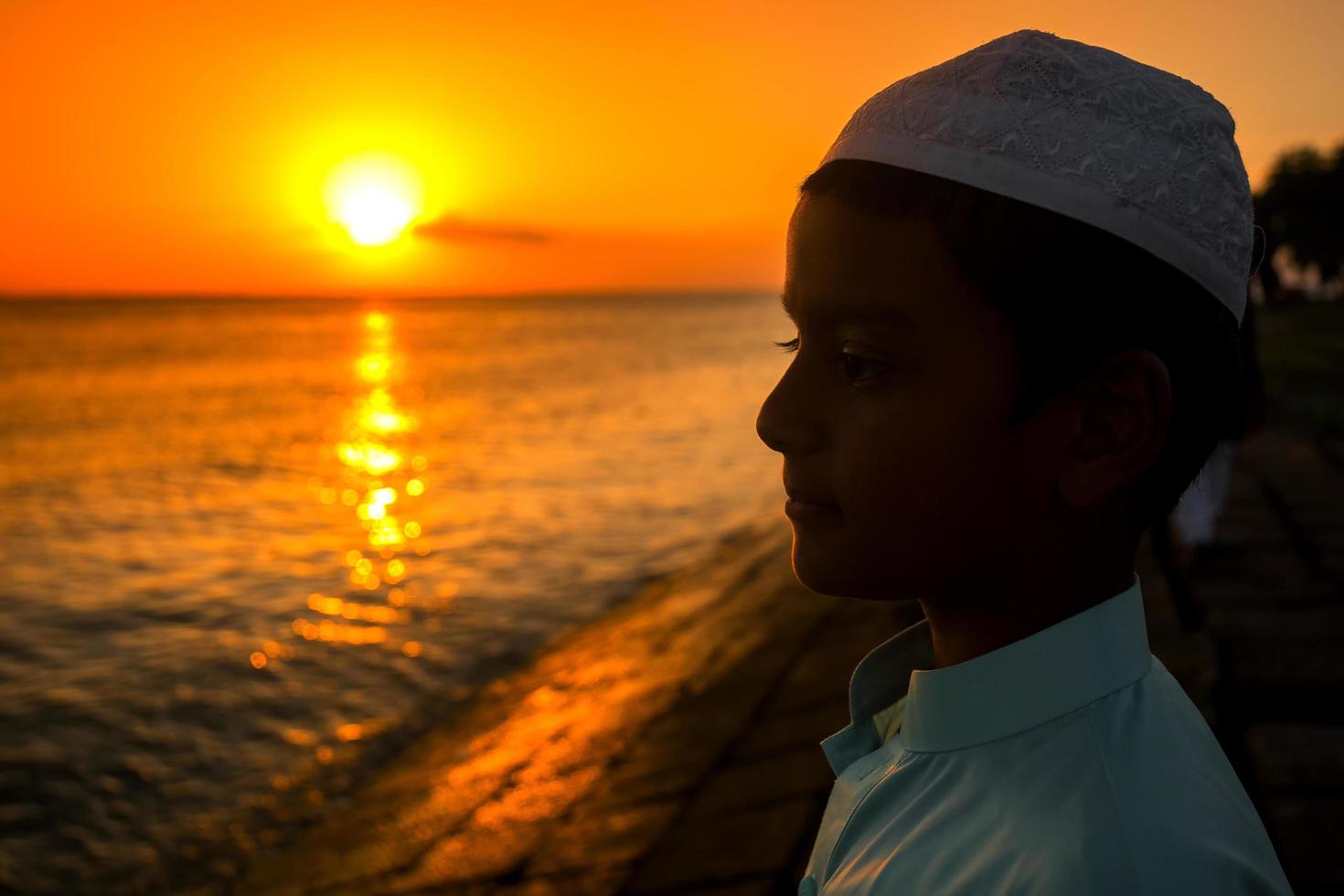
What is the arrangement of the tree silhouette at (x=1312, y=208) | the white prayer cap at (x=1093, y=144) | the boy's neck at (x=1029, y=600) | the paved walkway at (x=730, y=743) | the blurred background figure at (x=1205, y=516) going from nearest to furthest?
the white prayer cap at (x=1093, y=144) → the boy's neck at (x=1029, y=600) → the paved walkway at (x=730, y=743) → the blurred background figure at (x=1205, y=516) → the tree silhouette at (x=1312, y=208)

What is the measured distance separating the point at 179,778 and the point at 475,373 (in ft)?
126

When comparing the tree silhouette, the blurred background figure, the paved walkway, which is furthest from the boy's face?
the tree silhouette

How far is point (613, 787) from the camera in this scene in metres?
4.36

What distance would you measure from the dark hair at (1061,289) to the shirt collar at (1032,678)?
0.18 m

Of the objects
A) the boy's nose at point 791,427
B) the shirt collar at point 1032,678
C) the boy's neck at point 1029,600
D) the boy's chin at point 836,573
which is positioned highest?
the boy's nose at point 791,427

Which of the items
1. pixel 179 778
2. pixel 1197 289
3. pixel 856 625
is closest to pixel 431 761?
pixel 179 778

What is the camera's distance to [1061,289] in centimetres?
96

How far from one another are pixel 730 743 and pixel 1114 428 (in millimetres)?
3608

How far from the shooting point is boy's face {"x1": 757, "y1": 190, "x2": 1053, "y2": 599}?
982mm

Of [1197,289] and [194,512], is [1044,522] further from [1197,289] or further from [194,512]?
[194,512]

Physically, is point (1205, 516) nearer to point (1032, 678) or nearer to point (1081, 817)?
point (1032, 678)

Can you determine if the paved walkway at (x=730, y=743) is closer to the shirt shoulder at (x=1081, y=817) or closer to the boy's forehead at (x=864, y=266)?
the shirt shoulder at (x=1081, y=817)

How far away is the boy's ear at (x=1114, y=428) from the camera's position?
98 cm

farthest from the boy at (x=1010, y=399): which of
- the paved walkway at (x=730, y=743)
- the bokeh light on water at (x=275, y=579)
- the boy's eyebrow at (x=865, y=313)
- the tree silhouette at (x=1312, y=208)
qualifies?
A: the tree silhouette at (x=1312, y=208)
